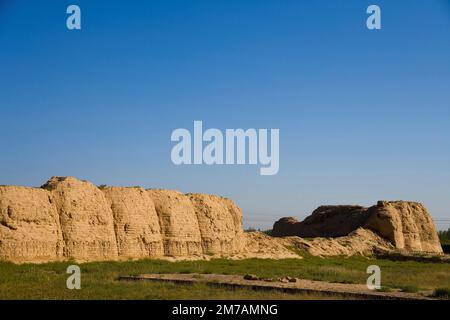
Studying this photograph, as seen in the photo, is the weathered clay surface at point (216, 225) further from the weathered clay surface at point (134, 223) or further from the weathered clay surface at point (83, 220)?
the weathered clay surface at point (83, 220)

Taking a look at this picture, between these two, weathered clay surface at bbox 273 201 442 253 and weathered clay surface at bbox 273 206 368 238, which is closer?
weathered clay surface at bbox 273 201 442 253

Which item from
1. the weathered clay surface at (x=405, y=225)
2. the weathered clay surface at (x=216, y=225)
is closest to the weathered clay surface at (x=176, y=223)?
the weathered clay surface at (x=216, y=225)

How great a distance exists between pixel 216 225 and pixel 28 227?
12985mm

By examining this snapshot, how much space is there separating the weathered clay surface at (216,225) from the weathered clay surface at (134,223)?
3.84 m

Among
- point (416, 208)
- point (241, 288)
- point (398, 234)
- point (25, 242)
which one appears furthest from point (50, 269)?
point (416, 208)

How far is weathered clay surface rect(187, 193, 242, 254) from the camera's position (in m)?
33.4

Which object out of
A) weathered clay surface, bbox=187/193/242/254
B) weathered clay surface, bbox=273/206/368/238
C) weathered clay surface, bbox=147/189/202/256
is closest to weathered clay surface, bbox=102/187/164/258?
weathered clay surface, bbox=147/189/202/256

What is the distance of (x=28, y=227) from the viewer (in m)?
23.6

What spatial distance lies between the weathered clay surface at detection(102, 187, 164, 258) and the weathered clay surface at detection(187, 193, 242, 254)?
12.6ft

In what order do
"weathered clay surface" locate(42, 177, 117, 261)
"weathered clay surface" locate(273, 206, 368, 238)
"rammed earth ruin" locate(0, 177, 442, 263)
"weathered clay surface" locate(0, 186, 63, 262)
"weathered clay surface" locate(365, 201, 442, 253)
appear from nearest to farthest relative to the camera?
"weathered clay surface" locate(0, 186, 63, 262) → "rammed earth ruin" locate(0, 177, 442, 263) → "weathered clay surface" locate(42, 177, 117, 261) → "weathered clay surface" locate(365, 201, 442, 253) → "weathered clay surface" locate(273, 206, 368, 238)

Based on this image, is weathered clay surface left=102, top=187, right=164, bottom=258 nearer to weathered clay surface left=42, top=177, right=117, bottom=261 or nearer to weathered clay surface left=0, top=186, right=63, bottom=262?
weathered clay surface left=42, top=177, right=117, bottom=261

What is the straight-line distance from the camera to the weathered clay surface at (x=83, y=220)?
25.4m
